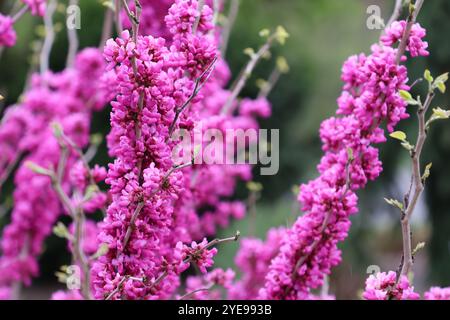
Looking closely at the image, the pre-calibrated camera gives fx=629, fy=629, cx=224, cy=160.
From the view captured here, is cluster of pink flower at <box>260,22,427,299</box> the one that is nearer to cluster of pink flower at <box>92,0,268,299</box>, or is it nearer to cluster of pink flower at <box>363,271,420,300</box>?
Result: cluster of pink flower at <box>363,271,420,300</box>

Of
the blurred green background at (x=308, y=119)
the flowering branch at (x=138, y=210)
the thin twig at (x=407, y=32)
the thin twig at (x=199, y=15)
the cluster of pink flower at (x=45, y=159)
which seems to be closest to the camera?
the flowering branch at (x=138, y=210)

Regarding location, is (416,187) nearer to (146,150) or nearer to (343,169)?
(343,169)

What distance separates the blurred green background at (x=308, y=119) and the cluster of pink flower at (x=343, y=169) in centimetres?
314

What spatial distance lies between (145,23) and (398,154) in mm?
3709

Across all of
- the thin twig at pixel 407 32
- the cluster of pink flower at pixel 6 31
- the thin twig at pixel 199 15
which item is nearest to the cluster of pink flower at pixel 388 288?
the thin twig at pixel 407 32

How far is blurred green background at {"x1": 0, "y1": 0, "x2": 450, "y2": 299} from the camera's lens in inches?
197

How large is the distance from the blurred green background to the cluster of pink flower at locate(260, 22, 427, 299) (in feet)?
10.3

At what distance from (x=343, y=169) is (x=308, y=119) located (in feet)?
15.1

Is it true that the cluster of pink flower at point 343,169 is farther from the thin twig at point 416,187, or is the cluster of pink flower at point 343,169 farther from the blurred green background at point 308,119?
the blurred green background at point 308,119

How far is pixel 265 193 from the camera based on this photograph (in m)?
6.19

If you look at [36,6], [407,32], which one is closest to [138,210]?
[407,32]

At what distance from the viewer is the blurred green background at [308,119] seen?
501 cm

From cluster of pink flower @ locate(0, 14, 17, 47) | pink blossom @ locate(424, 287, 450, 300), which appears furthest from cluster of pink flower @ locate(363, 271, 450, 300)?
cluster of pink flower @ locate(0, 14, 17, 47)

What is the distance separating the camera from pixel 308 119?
20.2ft
